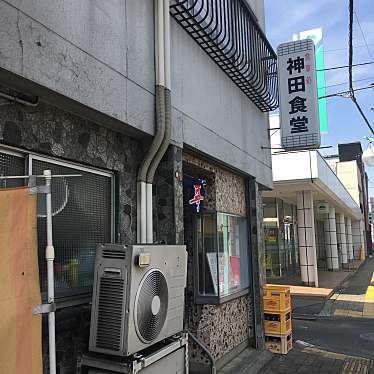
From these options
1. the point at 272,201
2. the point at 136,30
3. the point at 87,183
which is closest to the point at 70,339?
the point at 87,183

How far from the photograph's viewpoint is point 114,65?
4.04 metres

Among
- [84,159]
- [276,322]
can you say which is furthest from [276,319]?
[84,159]

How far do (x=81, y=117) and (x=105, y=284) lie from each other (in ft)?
4.77

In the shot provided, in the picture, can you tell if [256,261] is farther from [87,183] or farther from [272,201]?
[272,201]

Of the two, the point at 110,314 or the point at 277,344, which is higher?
the point at 110,314

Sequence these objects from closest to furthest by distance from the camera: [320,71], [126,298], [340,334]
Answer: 1. [126,298]
2. [340,334]
3. [320,71]

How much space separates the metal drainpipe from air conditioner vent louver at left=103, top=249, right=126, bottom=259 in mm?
1081

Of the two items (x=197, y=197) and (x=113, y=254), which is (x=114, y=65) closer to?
(x=113, y=254)

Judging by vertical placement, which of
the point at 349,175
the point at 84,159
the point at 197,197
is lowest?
the point at 197,197

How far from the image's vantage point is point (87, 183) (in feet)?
13.4

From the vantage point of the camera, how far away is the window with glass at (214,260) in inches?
265

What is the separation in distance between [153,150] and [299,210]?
13.3m

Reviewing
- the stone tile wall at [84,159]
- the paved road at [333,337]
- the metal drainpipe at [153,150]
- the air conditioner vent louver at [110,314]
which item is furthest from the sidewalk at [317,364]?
the air conditioner vent louver at [110,314]

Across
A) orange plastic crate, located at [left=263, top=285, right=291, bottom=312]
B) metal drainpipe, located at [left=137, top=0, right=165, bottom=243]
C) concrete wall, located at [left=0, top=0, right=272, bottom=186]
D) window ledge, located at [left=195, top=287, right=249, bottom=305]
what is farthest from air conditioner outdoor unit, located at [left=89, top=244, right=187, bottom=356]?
orange plastic crate, located at [left=263, top=285, right=291, bottom=312]
